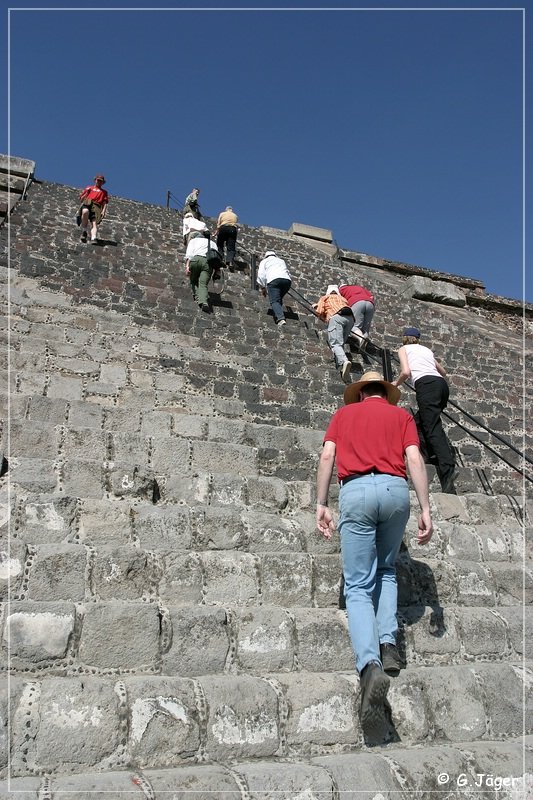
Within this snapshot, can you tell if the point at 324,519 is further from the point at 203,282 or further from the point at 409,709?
the point at 203,282

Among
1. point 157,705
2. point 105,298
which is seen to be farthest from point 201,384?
point 157,705

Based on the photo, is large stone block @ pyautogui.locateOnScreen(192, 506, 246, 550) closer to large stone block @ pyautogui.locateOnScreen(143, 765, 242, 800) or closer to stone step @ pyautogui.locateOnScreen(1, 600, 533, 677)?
stone step @ pyautogui.locateOnScreen(1, 600, 533, 677)

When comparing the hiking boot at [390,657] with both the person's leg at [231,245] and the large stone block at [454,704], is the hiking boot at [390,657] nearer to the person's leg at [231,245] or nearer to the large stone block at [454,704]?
the large stone block at [454,704]

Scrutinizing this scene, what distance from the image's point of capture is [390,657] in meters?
3.34

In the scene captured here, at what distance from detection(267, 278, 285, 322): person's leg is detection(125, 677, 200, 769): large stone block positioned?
7.46m

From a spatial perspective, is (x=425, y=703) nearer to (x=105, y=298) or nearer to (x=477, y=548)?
(x=477, y=548)

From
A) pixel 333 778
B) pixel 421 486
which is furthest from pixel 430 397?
pixel 333 778

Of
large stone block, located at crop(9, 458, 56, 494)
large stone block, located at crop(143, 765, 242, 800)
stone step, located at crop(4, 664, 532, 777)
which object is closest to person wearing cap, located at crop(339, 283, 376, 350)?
large stone block, located at crop(9, 458, 56, 494)

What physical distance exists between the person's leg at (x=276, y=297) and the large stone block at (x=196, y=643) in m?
6.99

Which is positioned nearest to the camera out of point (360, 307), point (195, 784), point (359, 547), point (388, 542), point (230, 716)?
point (195, 784)

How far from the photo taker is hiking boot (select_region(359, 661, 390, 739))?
9.99 feet

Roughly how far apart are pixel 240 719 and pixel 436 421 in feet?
13.7

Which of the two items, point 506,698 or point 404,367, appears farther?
point 404,367

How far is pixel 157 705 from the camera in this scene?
286cm
